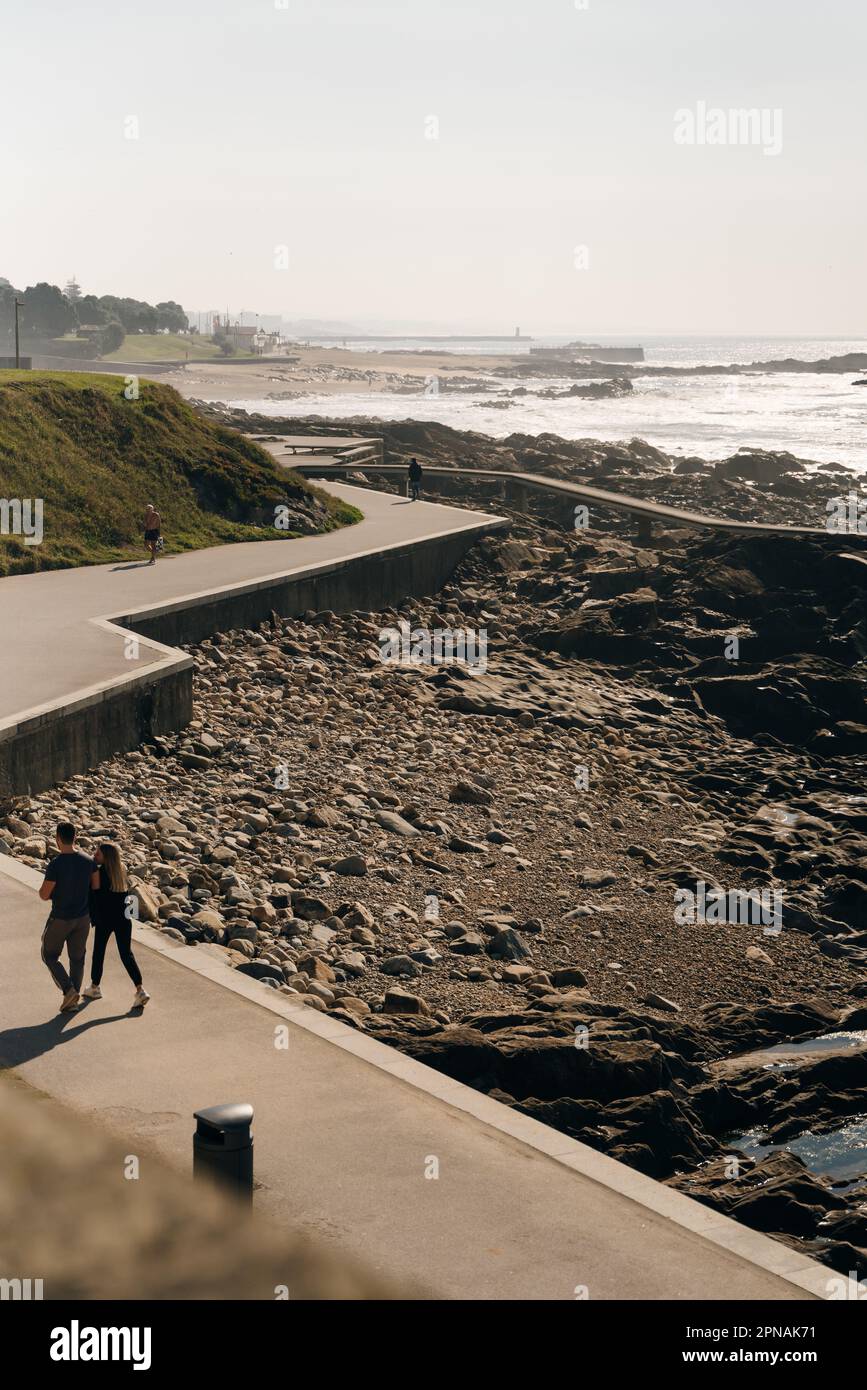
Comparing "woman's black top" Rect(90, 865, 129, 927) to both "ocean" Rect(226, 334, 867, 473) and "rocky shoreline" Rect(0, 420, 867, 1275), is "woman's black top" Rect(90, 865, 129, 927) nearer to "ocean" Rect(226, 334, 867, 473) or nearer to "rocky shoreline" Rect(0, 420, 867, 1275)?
"rocky shoreline" Rect(0, 420, 867, 1275)

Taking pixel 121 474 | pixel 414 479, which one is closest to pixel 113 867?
pixel 121 474

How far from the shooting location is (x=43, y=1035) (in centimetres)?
892

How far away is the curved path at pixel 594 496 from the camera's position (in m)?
33.9

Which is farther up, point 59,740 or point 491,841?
point 59,740

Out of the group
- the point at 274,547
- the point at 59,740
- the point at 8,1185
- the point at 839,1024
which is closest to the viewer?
the point at 8,1185

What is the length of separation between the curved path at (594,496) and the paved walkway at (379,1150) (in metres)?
26.1

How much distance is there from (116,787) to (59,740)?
864 mm

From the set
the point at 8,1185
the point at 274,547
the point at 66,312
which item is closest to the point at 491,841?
the point at 8,1185

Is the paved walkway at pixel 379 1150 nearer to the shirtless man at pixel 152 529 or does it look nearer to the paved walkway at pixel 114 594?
the paved walkway at pixel 114 594

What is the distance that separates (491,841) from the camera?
1728 centimetres

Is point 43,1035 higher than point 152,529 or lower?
lower

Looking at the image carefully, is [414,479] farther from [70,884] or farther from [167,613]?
[70,884]

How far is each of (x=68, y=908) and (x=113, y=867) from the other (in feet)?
1.25
